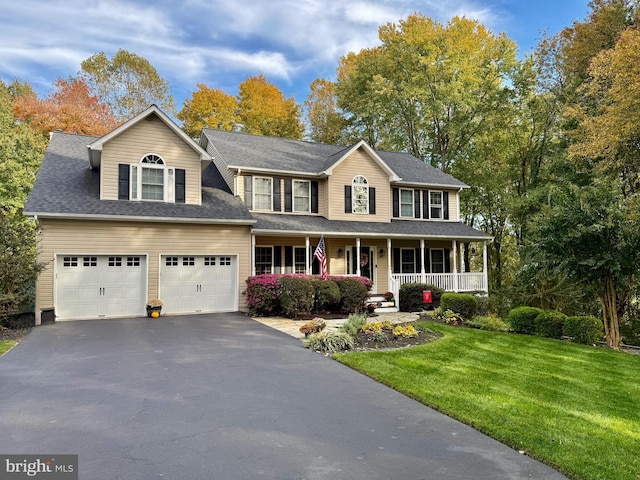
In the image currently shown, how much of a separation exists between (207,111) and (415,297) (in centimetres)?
2110

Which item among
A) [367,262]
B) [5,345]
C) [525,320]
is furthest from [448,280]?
[5,345]

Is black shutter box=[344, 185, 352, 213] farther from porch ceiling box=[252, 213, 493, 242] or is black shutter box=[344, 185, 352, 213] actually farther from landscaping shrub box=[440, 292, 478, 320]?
landscaping shrub box=[440, 292, 478, 320]

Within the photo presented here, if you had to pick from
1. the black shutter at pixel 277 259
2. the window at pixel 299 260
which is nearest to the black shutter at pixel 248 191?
the black shutter at pixel 277 259

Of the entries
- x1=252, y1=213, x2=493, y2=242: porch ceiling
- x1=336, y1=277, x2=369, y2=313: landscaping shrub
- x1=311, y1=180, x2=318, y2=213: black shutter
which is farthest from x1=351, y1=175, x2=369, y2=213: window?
x1=336, y1=277, x2=369, y2=313: landscaping shrub

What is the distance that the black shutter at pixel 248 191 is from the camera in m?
17.1

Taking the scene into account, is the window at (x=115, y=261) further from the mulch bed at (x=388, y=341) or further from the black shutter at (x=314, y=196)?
the mulch bed at (x=388, y=341)

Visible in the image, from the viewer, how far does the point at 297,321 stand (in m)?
13.2

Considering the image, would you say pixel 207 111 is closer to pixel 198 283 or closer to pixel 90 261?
pixel 198 283

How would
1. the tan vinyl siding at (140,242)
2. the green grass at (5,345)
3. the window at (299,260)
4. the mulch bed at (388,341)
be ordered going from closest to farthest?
the green grass at (5,345), the mulch bed at (388,341), the tan vinyl siding at (140,242), the window at (299,260)

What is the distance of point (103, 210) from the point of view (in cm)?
1324

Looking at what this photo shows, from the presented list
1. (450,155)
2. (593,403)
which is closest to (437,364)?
(593,403)

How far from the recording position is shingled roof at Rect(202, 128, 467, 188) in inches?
689

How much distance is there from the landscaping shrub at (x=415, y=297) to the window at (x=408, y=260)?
3104 millimetres

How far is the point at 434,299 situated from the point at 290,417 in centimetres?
1295
